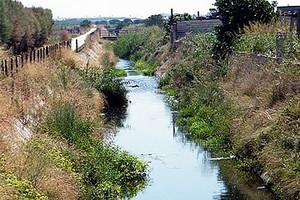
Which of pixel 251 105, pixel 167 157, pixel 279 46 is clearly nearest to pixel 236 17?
pixel 279 46

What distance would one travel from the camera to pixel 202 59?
33.0 metres

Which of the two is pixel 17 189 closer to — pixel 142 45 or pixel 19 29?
pixel 19 29

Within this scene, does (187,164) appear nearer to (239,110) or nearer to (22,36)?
(239,110)

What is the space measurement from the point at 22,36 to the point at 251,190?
28.5 m

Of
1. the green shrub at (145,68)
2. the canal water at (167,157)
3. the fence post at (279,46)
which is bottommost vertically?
the canal water at (167,157)

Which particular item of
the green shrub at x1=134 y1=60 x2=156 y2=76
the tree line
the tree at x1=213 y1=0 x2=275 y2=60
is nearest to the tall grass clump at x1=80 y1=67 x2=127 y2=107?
the tree at x1=213 y1=0 x2=275 y2=60

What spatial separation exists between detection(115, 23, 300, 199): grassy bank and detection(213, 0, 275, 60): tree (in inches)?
38.4

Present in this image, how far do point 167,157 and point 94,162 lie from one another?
4749 mm

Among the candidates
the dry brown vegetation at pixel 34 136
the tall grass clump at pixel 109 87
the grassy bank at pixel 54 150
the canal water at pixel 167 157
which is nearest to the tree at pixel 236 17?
the canal water at pixel 167 157

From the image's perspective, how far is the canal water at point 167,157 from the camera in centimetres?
1612

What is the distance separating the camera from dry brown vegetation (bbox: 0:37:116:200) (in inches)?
475

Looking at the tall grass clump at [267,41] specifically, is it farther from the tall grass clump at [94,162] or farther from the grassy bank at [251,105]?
the tall grass clump at [94,162]

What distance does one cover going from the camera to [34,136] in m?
14.8

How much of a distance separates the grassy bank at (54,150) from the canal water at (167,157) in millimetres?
705
